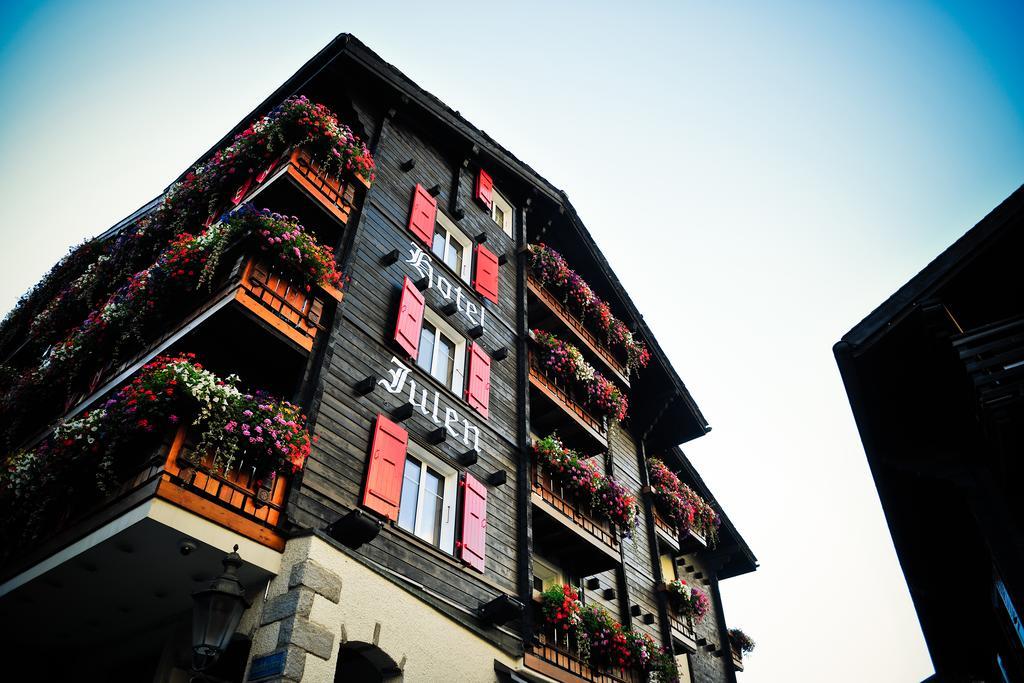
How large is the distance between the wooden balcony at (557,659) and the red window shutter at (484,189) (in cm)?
969

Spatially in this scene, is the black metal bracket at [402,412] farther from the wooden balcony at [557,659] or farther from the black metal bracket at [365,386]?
the wooden balcony at [557,659]

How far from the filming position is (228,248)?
10492 mm

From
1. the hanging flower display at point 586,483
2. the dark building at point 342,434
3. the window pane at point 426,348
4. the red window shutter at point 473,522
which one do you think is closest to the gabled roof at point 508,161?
the dark building at point 342,434

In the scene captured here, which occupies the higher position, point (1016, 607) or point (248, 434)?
point (248, 434)

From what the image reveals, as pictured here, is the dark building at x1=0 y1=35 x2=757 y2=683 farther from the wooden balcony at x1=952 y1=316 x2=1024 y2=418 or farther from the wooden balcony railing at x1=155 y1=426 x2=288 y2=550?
the wooden balcony at x1=952 y1=316 x2=1024 y2=418

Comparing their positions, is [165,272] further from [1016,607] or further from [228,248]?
[1016,607]

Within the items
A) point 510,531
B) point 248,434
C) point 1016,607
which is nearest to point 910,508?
point 1016,607

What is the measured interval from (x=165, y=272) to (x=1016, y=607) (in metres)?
11.4

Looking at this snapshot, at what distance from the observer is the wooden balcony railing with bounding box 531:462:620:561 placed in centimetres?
1390

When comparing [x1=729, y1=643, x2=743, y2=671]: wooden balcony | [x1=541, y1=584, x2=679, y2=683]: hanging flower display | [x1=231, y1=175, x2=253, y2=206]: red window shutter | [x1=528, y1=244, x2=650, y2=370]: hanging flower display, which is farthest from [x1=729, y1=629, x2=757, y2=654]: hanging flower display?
[x1=231, y1=175, x2=253, y2=206]: red window shutter

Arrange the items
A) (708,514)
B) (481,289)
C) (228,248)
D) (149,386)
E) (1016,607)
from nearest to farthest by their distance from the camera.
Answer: (1016,607), (149,386), (228,248), (481,289), (708,514)

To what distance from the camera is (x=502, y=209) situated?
738 inches

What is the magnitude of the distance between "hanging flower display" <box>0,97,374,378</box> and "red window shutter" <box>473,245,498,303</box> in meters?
3.29

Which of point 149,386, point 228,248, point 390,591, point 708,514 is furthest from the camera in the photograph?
point 708,514
